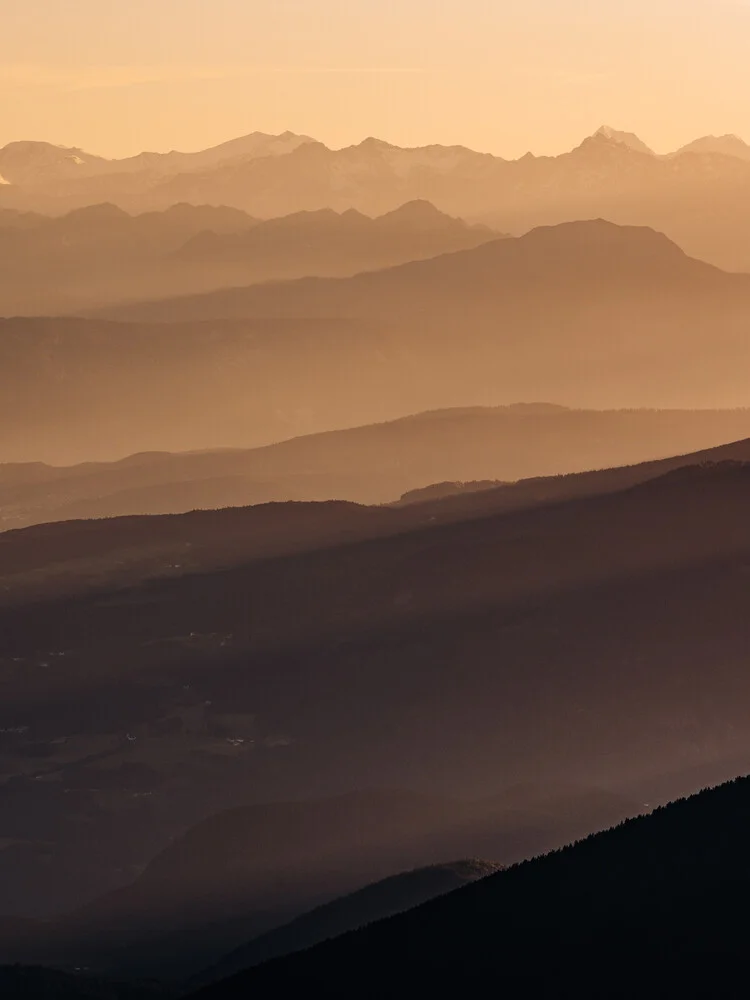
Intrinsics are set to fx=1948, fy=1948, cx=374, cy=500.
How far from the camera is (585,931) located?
293ft

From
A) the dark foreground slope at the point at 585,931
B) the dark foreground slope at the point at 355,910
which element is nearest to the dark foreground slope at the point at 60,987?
the dark foreground slope at the point at 355,910

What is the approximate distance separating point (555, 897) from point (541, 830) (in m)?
73.6

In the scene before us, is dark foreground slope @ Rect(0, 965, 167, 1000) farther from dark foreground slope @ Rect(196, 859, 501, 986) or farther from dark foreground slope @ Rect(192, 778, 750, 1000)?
dark foreground slope @ Rect(192, 778, 750, 1000)

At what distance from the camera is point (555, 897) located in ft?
312

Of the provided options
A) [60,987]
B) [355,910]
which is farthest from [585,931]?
[60,987]

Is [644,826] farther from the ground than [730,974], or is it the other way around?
[644,826]

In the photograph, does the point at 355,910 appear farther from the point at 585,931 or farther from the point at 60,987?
the point at 585,931

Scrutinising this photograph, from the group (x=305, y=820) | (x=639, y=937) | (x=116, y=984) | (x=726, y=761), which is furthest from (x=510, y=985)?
(x=726, y=761)

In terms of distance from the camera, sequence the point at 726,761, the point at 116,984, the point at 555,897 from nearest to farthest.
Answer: the point at 555,897, the point at 116,984, the point at 726,761

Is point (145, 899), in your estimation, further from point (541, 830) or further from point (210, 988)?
point (210, 988)

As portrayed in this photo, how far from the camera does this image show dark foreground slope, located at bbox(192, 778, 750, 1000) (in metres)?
84.1

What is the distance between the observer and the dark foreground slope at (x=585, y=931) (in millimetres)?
84062

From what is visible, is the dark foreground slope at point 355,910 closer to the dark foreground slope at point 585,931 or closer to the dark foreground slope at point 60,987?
the dark foreground slope at point 60,987

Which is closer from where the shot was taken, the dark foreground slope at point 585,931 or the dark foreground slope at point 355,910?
the dark foreground slope at point 585,931
